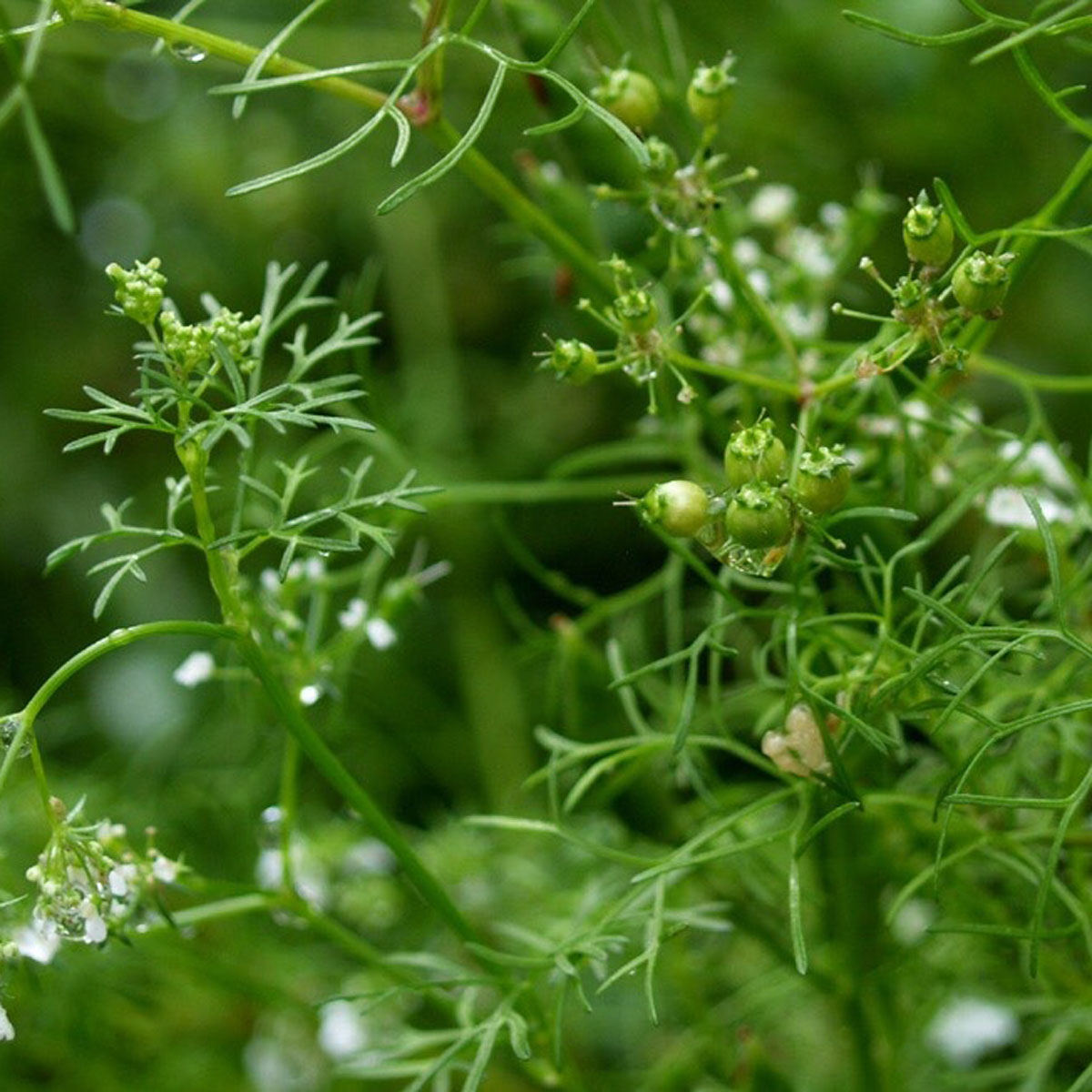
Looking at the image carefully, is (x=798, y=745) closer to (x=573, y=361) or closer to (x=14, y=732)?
(x=573, y=361)

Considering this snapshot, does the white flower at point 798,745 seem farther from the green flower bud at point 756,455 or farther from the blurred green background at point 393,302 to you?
the blurred green background at point 393,302

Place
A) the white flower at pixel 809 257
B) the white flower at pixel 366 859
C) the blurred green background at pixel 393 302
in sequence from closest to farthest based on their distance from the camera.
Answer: the white flower at pixel 809 257 < the white flower at pixel 366 859 < the blurred green background at pixel 393 302

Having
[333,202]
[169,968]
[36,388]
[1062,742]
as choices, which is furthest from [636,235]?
[36,388]

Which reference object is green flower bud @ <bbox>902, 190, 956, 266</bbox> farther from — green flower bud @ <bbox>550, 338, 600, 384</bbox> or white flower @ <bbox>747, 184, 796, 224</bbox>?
white flower @ <bbox>747, 184, 796, 224</bbox>

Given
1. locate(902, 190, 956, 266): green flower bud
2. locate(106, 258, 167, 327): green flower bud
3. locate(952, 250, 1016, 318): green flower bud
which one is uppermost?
locate(106, 258, 167, 327): green flower bud

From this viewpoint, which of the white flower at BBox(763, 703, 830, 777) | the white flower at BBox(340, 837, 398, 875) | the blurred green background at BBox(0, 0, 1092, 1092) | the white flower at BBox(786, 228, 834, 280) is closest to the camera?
the white flower at BBox(763, 703, 830, 777)

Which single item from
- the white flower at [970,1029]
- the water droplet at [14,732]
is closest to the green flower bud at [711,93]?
the water droplet at [14,732]

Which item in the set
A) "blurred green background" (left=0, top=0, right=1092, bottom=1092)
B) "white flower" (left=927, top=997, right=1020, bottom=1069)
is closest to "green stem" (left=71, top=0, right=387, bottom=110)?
"blurred green background" (left=0, top=0, right=1092, bottom=1092)
